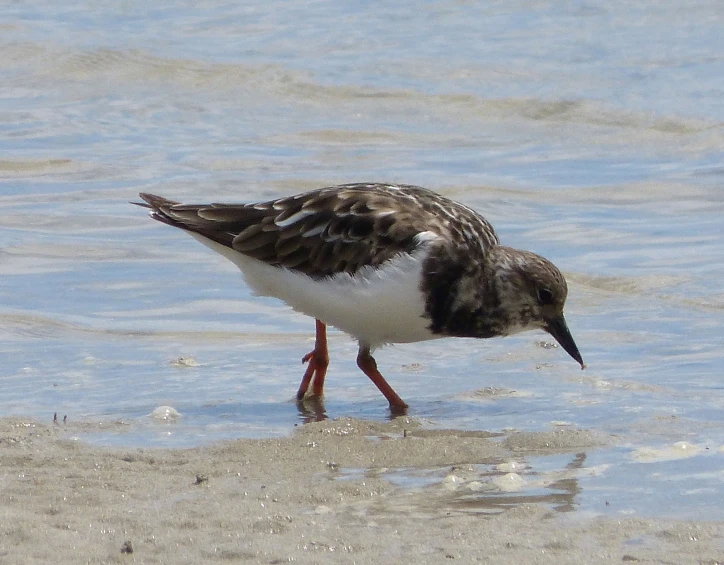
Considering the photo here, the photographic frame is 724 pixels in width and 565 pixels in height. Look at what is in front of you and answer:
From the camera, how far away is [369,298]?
5.46m

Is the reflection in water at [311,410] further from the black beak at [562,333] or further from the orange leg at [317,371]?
A: the black beak at [562,333]

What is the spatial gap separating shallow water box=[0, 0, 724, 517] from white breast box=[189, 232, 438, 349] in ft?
1.21

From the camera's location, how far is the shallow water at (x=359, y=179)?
18.5 ft

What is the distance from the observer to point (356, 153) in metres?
10.9

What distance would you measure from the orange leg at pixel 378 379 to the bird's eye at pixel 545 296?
0.74 metres

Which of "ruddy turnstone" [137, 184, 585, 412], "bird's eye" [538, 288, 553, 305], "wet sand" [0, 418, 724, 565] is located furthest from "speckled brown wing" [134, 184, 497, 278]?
"wet sand" [0, 418, 724, 565]

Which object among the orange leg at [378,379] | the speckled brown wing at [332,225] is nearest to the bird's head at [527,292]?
the speckled brown wing at [332,225]

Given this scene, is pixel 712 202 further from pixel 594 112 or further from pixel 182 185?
pixel 182 185

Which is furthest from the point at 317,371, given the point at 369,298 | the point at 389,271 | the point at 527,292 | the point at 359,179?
the point at 359,179

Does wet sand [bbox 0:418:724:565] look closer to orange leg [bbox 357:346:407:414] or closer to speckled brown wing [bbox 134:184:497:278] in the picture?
orange leg [bbox 357:346:407:414]

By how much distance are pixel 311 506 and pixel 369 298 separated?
152cm

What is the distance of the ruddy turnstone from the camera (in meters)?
5.44

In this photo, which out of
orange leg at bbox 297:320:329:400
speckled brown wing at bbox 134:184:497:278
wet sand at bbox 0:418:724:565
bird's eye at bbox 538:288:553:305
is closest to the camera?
wet sand at bbox 0:418:724:565

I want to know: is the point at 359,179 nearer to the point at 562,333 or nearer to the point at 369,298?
the point at 562,333
